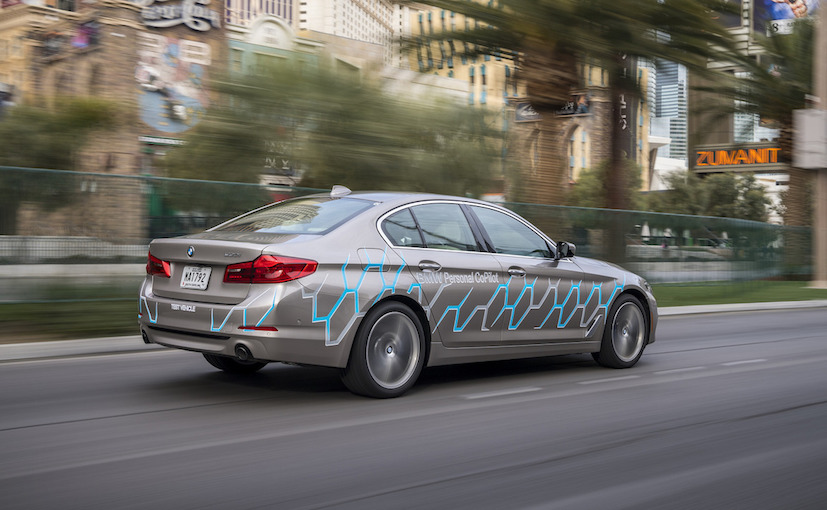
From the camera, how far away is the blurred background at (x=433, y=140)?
10.8 meters

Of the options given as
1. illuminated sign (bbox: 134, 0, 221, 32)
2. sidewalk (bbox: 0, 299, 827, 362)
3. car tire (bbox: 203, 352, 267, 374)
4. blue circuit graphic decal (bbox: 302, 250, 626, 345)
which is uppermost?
illuminated sign (bbox: 134, 0, 221, 32)

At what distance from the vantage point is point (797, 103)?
1123 inches

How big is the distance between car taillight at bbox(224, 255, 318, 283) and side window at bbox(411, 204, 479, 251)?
1.31 m

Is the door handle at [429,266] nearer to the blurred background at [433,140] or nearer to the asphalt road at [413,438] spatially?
the asphalt road at [413,438]

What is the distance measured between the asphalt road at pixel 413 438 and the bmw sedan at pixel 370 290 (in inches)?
16.1

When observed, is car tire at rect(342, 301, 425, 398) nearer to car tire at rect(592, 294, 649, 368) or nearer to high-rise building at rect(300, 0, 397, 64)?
car tire at rect(592, 294, 649, 368)

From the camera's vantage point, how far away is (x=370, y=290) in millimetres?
6344

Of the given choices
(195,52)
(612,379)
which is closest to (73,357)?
(612,379)

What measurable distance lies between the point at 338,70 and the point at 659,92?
309 inches

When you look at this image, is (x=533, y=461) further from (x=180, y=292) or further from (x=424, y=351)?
(x=180, y=292)

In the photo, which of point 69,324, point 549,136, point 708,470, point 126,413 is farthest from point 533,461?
point 549,136

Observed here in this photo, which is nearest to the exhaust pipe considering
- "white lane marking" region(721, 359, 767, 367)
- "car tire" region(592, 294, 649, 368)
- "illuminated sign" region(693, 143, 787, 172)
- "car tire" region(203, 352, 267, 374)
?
"car tire" region(203, 352, 267, 374)

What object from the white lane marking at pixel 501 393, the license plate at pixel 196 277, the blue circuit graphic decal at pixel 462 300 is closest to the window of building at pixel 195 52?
the blue circuit graphic decal at pixel 462 300

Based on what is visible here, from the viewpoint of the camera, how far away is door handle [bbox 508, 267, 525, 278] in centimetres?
749
